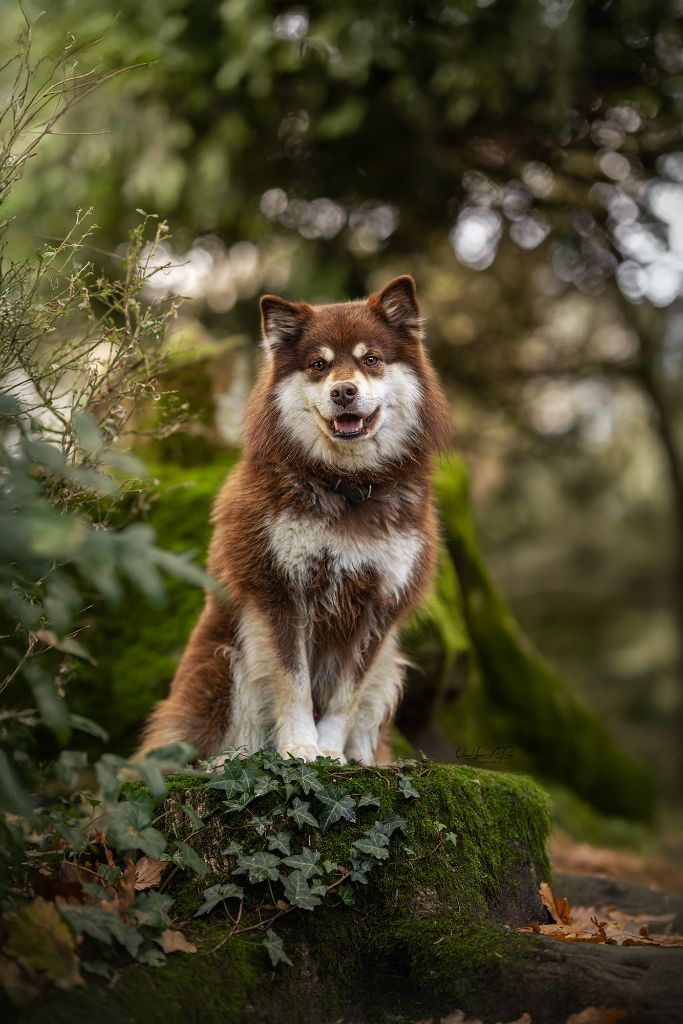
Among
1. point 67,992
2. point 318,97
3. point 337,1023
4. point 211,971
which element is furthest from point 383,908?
point 318,97

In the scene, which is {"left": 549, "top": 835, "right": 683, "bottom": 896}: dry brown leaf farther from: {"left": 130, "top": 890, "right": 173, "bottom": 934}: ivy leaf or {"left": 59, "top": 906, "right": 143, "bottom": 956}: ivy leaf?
{"left": 59, "top": 906, "right": 143, "bottom": 956}: ivy leaf

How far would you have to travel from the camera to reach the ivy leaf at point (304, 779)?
350 centimetres

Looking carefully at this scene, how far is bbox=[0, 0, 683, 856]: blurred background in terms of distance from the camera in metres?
6.87

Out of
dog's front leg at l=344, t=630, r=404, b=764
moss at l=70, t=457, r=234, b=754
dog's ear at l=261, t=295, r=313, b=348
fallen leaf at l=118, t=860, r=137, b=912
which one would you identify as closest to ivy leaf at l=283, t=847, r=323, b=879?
fallen leaf at l=118, t=860, r=137, b=912

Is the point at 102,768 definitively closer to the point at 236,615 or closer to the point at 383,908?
the point at 383,908

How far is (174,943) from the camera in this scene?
9.87ft

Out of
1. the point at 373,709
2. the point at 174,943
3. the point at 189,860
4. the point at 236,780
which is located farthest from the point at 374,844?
the point at 373,709

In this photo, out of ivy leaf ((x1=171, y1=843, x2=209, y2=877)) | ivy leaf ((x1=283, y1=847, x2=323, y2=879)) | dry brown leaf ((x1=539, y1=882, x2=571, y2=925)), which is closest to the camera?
ivy leaf ((x1=171, y1=843, x2=209, y2=877))

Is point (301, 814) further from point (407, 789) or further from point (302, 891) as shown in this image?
point (407, 789)

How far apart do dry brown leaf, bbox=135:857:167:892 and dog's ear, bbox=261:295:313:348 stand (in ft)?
7.47

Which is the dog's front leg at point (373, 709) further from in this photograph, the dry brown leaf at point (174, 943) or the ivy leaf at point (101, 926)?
the ivy leaf at point (101, 926)

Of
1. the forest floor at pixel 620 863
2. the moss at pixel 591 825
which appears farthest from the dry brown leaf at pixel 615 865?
the moss at pixel 591 825

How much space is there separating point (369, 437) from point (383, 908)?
1.91m

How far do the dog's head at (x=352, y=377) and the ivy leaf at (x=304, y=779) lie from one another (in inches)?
52.2
